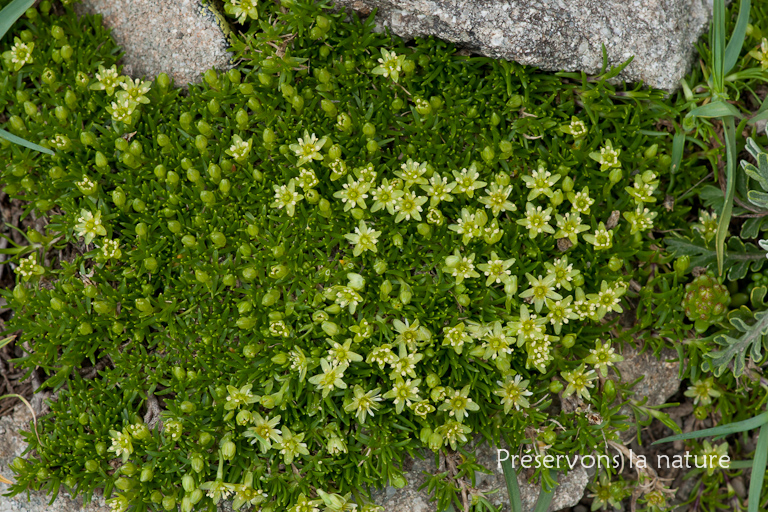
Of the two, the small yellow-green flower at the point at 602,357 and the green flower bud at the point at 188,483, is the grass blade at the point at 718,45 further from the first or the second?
the green flower bud at the point at 188,483

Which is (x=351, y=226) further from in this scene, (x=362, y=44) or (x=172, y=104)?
(x=172, y=104)

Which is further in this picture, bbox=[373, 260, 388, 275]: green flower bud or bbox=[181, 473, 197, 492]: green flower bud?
bbox=[373, 260, 388, 275]: green flower bud

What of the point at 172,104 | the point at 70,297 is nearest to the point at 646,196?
the point at 172,104

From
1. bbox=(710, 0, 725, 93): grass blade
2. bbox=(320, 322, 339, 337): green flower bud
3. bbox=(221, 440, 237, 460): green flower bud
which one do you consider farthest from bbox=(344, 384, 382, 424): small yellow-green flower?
bbox=(710, 0, 725, 93): grass blade

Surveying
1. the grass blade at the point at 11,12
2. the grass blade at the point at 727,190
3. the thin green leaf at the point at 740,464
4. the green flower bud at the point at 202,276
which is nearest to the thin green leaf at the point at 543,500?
the thin green leaf at the point at 740,464

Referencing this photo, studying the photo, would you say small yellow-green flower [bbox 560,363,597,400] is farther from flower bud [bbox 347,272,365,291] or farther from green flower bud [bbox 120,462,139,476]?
green flower bud [bbox 120,462,139,476]
